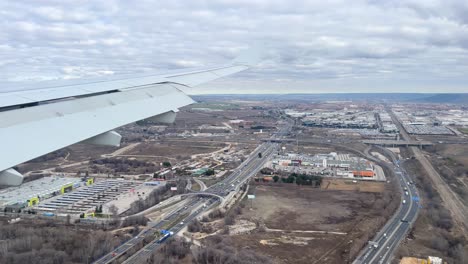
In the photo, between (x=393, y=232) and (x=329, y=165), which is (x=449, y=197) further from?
(x=329, y=165)

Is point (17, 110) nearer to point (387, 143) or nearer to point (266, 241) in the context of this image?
point (266, 241)

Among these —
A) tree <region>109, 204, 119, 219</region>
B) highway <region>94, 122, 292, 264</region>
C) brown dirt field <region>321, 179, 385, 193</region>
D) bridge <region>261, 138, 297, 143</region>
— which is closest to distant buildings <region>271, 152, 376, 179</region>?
brown dirt field <region>321, 179, 385, 193</region>

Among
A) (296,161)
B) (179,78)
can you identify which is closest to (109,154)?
(296,161)

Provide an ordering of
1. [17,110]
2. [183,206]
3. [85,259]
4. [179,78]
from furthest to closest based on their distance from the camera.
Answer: [183,206], [85,259], [179,78], [17,110]

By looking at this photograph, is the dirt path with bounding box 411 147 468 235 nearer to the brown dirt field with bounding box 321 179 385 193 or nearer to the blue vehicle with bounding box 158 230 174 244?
the brown dirt field with bounding box 321 179 385 193

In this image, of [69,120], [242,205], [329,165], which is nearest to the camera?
[69,120]

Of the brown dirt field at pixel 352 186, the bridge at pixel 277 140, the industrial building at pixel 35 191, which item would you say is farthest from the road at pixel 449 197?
the industrial building at pixel 35 191

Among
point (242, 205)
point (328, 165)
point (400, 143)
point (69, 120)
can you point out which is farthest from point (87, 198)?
point (400, 143)
